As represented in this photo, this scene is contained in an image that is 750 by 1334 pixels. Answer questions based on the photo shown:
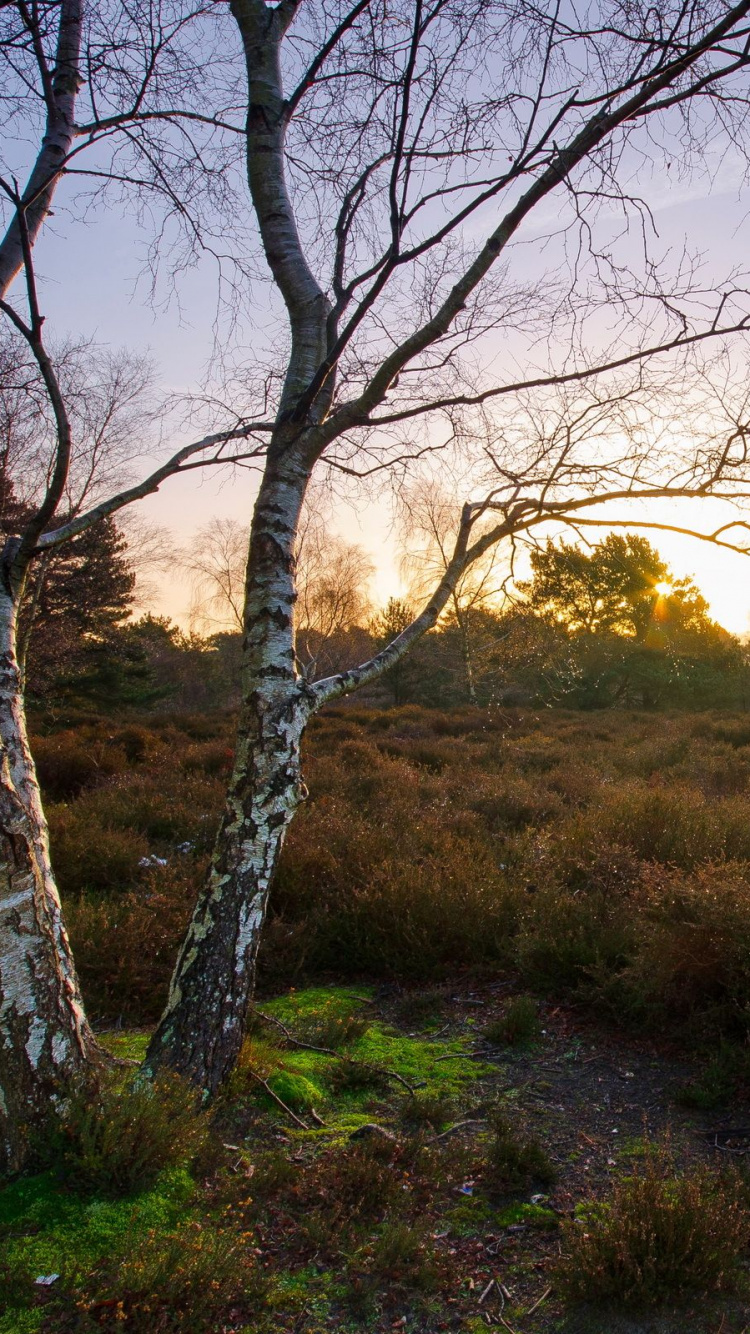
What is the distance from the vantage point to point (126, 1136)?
260cm

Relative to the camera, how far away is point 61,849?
6.57 meters

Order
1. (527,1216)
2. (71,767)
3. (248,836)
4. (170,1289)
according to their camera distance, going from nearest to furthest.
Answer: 1. (170,1289)
2. (527,1216)
3. (248,836)
4. (71,767)

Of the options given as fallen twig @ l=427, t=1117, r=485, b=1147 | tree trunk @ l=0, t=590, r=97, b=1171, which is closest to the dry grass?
fallen twig @ l=427, t=1117, r=485, b=1147

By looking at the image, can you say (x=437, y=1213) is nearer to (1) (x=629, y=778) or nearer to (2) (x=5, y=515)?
(1) (x=629, y=778)

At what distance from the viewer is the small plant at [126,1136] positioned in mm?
2547

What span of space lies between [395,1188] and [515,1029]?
1596 millimetres

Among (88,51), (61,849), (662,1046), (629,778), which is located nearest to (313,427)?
(88,51)

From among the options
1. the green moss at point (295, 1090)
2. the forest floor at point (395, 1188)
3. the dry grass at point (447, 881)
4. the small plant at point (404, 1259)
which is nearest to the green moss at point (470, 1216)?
the forest floor at point (395, 1188)

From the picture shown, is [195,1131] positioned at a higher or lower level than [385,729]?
lower

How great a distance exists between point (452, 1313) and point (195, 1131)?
1.04m

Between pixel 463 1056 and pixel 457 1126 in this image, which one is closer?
pixel 457 1126

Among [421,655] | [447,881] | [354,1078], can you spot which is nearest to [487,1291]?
[354,1078]

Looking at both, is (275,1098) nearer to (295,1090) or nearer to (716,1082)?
(295,1090)

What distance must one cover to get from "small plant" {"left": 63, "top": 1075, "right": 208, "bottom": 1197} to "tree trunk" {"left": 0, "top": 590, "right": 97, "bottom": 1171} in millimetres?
136
